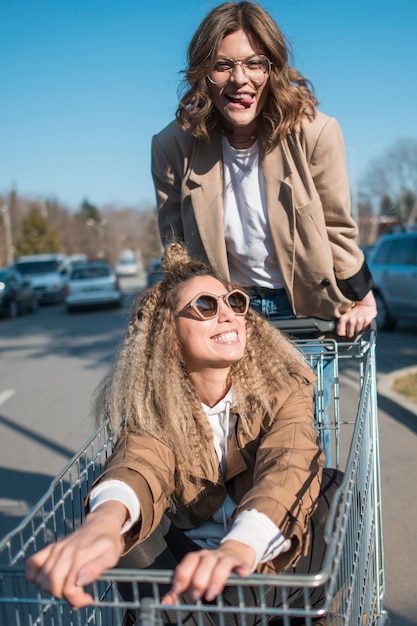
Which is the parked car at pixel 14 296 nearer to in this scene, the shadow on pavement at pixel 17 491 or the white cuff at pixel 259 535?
the shadow on pavement at pixel 17 491

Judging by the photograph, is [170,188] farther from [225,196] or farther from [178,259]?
[178,259]

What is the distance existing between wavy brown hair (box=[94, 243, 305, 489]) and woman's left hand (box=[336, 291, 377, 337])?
1.26 ft

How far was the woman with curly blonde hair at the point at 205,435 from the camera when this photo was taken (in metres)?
1.94

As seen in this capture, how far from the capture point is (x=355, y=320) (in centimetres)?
296

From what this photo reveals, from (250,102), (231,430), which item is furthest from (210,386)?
(250,102)

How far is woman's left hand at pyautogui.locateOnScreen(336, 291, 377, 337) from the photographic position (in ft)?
9.70

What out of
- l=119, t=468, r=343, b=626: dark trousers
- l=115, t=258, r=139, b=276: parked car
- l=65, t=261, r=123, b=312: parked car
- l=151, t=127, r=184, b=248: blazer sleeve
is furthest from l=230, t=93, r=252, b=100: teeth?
l=115, t=258, r=139, b=276: parked car

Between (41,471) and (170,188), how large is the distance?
3.21 meters

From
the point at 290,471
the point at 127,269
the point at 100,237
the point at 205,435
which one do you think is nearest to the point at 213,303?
the point at 205,435

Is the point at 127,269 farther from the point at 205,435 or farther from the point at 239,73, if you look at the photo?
the point at 205,435

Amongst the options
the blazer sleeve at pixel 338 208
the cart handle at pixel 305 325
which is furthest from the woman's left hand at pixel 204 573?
the blazer sleeve at pixel 338 208

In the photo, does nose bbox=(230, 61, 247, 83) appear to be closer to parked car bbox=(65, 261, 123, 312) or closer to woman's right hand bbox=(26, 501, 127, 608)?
woman's right hand bbox=(26, 501, 127, 608)

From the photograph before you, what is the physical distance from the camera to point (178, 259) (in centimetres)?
273

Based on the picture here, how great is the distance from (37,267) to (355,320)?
2659 cm
